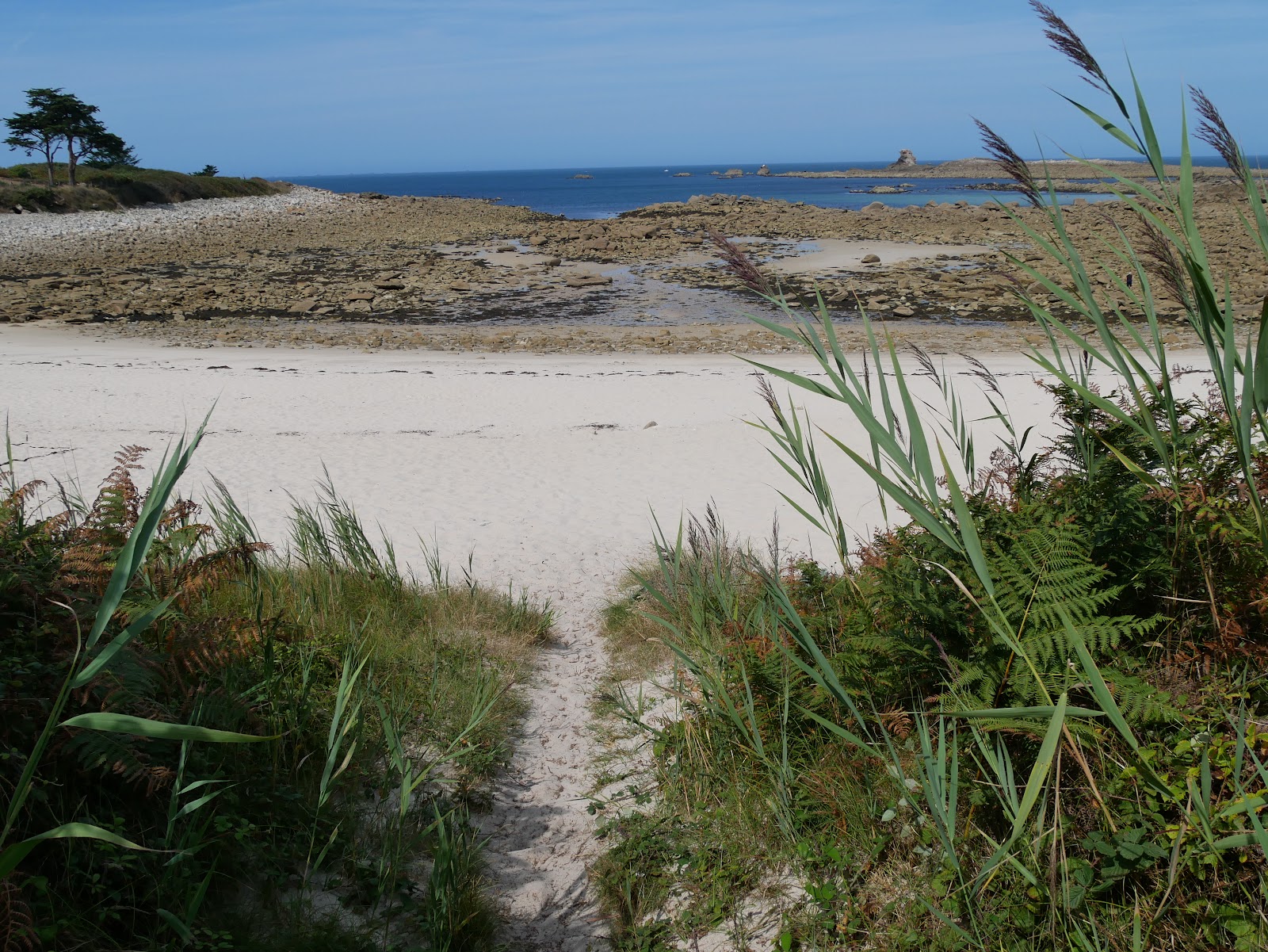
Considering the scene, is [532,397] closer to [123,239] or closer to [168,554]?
[168,554]

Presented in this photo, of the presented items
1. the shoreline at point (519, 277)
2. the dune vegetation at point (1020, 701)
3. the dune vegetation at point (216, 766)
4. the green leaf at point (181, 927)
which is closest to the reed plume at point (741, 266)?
the dune vegetation at point (1020, 701)

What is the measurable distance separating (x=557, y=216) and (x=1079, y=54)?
51.7 m

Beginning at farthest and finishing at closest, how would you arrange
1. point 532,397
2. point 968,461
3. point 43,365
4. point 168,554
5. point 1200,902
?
point 43,365 → point 532,397 → point 168,554 → point 968,461 → point 1200,902

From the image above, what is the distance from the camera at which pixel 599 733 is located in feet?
12.4

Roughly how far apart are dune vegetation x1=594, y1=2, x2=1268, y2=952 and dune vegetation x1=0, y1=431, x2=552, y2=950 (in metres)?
0.61

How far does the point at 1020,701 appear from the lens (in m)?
2.17

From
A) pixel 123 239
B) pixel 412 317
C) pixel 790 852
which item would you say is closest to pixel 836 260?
pixel 412 317

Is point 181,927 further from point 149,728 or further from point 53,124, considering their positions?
point 53,124

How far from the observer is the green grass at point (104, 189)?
39781 millimetres

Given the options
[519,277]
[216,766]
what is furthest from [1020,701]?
[519,277]

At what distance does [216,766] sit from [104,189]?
51918 millimetres

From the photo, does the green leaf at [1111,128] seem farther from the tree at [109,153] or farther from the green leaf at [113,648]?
the tree at [109,153]

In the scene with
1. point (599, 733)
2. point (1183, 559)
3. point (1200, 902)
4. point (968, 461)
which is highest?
point (968, 461)

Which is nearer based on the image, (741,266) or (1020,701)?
(741,266)
